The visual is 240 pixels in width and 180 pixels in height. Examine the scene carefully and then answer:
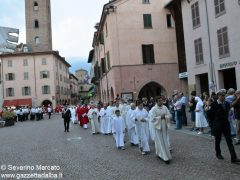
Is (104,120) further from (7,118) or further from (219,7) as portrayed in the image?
(7,118)

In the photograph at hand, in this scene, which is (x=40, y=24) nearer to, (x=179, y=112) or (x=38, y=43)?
(x=38, y=43)

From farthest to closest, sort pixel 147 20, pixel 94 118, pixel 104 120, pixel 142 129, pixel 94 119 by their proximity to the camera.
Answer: pixel 147 20 < pixel 94 118 < pixel 94 119 < pixel 104 120 < pixel 142 129

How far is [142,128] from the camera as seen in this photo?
12.7 metres

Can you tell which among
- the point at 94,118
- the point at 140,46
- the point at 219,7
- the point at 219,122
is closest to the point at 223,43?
the point at 219,7

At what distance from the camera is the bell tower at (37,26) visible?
7669cm

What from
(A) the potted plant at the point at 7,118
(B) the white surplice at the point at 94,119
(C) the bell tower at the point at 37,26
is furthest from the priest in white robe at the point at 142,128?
(C) the bell tower at the point at 37,26

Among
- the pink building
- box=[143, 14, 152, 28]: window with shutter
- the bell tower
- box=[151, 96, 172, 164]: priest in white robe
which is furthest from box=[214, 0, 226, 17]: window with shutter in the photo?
the bell tower

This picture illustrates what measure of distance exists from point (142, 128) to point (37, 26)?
6844cm

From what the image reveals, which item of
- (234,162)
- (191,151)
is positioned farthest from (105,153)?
(234,162)

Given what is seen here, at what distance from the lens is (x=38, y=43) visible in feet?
253

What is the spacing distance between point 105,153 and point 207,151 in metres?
3.47

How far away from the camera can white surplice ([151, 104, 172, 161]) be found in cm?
1069

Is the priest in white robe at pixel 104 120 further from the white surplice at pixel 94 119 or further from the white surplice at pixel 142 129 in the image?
the white surplice at pixel 142 129

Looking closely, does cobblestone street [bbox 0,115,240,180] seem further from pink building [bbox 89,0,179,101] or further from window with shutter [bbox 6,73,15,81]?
window with shutter [bbox 6,73,15,81]
